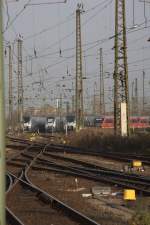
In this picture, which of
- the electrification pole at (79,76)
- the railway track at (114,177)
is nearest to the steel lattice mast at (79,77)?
the electrification pole at (79,76)

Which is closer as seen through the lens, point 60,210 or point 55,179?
point 60,210

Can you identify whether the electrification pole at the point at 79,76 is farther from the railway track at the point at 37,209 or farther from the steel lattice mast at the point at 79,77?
the railway track at the point at 37,209

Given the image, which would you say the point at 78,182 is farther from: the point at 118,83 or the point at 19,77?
the point at 19,77

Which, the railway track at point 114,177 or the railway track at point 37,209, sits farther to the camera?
the railway track at point 114,177

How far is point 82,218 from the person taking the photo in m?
9.46

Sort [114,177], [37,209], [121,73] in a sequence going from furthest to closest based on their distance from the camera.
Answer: [121,73], [114,177], [37,209]

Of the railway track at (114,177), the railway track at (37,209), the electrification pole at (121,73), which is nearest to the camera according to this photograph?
Result: the railway track at (37,209)

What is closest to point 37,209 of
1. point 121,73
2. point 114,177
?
point 114,177

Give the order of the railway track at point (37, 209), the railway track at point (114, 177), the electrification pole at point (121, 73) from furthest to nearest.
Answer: the electrification pole at point (121, 73), the railway track at point (114, 177), the railway track at point (37, 209)

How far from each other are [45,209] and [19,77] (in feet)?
185

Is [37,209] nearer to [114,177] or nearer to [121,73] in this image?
[114,177]

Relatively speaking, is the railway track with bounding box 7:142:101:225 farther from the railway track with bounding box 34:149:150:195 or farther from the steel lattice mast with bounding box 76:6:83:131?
the steel lattice mast with bounding box 76:6:83:131

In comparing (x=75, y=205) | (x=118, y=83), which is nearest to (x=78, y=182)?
(x=75, y=205)

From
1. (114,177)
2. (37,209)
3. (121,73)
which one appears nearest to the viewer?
(37,209)
